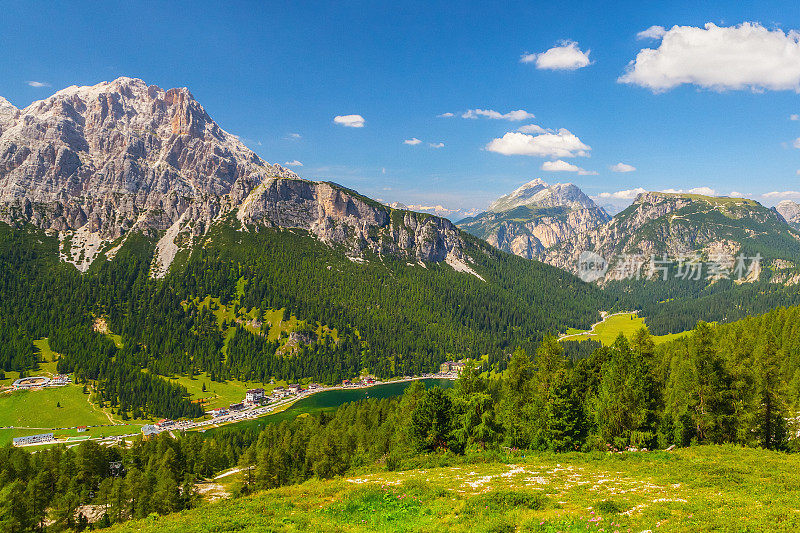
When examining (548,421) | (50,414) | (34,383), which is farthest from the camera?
(34,383)

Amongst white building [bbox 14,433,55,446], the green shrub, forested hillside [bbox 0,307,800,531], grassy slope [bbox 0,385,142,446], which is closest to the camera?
the green shrub

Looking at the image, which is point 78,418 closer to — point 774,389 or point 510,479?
point 510,479

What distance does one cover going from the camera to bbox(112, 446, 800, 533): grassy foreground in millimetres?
19766

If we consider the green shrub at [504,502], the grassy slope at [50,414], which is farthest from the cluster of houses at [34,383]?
the green shrub at [504,502]

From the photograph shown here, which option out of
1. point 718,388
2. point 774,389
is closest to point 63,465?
point 718,388

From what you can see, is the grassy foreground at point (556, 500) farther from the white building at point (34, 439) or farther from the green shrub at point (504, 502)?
the white building at point (34, 439)

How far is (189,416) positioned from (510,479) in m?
188

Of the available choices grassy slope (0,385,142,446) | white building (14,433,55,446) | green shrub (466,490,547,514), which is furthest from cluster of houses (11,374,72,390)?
green shrub (466,490,547,514)

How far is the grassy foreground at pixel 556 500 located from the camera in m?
19.8

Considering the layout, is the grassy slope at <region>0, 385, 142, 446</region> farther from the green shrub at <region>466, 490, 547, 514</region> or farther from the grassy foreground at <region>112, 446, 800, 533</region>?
the green shrub at <region>466, 490, 547, 514</region>

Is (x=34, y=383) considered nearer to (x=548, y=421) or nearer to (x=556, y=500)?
(x=548, y=421)

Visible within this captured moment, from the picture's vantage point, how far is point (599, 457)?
3747 cm

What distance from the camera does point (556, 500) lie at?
2414cm

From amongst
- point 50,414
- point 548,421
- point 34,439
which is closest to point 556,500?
point 548,421
